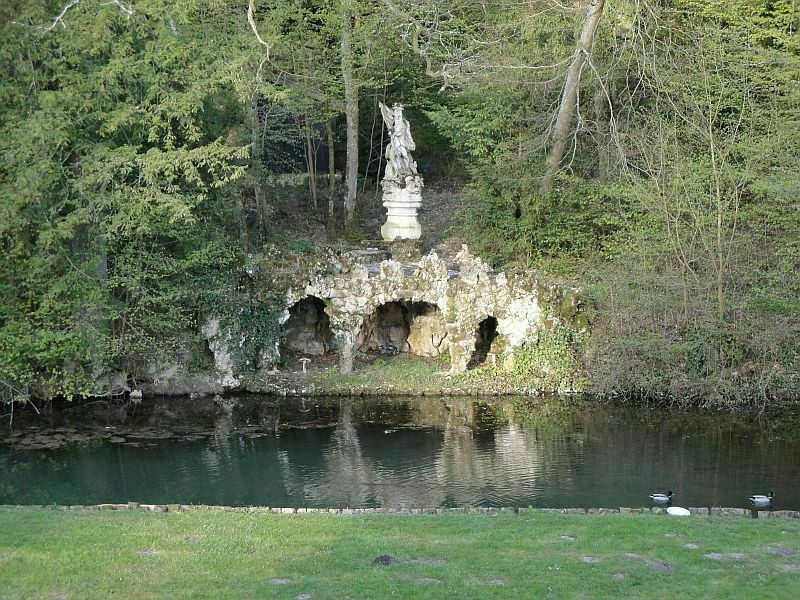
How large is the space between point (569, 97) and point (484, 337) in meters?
6.72

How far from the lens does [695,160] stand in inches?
884

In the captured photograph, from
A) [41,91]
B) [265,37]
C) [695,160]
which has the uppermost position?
[265,37]

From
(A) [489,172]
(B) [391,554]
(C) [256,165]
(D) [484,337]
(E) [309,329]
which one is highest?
(C) [256,165]

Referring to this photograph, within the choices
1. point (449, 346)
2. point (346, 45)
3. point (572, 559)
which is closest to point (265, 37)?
point (346, 45)

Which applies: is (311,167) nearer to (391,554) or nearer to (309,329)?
(309,329)

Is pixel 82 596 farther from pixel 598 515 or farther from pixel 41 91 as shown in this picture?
pixel 41 91

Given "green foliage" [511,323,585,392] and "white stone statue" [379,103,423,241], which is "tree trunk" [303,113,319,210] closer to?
"white stone statue" [379,103,423,241]

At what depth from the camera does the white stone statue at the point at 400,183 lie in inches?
1008

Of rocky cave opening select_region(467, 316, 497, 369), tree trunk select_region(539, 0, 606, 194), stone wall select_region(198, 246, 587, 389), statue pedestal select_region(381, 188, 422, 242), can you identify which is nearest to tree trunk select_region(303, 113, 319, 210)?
statue pedestal select_region(381, 188, 422, 242)

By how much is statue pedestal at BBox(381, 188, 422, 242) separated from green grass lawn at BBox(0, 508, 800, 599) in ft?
45.6

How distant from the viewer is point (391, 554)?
423 inches

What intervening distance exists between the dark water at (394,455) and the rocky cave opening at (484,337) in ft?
8.98

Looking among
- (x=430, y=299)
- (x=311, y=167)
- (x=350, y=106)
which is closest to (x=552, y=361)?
(x=430, y=299)

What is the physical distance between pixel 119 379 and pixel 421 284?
24.3 ft
